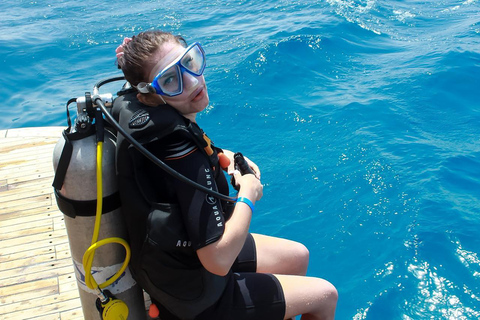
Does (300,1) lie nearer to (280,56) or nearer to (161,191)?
(280,56)

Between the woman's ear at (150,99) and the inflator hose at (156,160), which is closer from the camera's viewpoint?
the inflator hose at (156,160)

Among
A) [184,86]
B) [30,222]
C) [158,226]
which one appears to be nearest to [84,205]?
[158,226]

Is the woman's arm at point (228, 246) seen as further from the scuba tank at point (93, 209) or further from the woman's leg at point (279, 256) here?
the woman's leg at point (279, 256)

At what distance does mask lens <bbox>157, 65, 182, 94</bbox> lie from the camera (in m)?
2.10

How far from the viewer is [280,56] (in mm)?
8945

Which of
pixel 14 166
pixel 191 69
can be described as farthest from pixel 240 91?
pixel 191 69

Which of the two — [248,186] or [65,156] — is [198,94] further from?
[65,156]

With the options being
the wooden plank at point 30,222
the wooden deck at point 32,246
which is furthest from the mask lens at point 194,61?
the wooden plank at point 30,222

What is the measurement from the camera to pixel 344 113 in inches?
275

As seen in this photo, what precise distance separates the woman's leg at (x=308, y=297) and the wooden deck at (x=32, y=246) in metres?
1.48

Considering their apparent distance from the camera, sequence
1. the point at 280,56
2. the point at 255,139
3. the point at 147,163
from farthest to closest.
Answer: the point at 280,56 → the point at 255,139 → the point at 147,163

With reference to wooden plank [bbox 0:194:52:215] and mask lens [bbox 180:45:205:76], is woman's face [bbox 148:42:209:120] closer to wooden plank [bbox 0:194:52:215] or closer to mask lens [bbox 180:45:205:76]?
mask lens [bbox 180:45:205:76]

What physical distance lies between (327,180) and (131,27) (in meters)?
7.96

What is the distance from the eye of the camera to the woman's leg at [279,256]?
9.01ft
